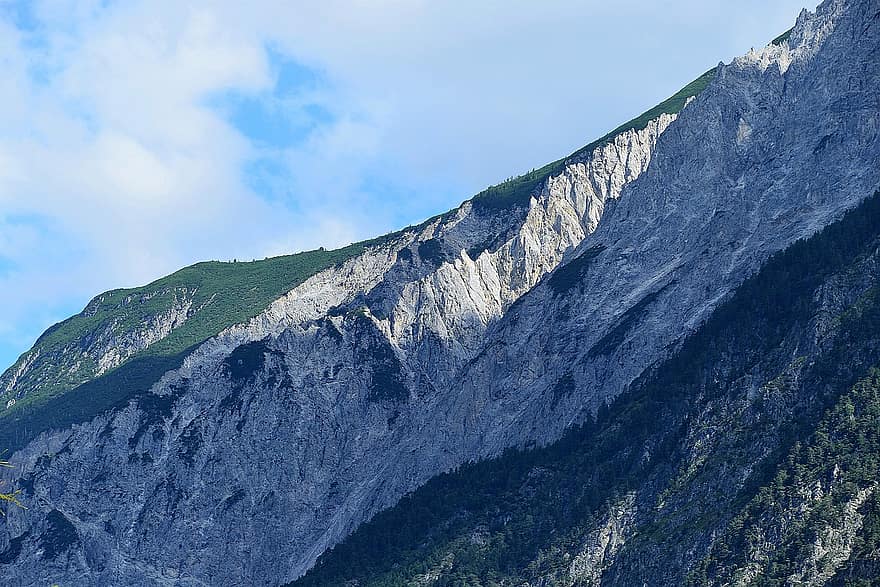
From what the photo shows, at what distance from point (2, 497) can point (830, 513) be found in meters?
147

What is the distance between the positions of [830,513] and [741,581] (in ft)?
49.1

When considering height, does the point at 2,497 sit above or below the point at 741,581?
above

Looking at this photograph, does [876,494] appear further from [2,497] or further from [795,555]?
[2,497]

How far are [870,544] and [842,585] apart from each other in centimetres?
686

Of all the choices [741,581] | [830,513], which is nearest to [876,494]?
[830,513]

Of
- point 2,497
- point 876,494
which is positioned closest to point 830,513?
point 876,494

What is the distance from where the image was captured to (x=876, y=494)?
198250mm

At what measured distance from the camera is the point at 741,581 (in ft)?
655

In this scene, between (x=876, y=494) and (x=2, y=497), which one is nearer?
(x=2, y=497)

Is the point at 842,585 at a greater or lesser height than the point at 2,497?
lesser

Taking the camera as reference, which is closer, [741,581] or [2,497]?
[2,497]

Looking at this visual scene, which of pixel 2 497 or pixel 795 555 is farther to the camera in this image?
pixel 795 555

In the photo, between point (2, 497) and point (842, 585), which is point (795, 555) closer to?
point (842, 585)

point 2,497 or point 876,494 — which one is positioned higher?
point 2,497
